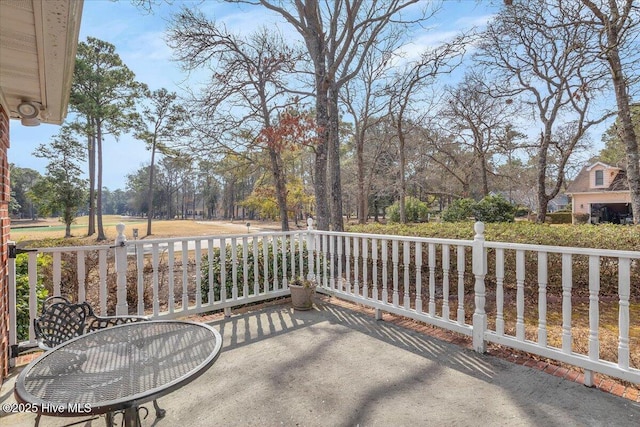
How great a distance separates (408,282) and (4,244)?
11.9 feet

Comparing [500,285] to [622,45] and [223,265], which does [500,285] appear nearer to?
[223,265]

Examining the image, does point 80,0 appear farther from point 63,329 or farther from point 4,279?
point 4,279

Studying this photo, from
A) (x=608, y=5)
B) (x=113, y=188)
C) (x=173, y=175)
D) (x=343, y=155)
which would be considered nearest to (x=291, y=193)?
(x=343, y=155)

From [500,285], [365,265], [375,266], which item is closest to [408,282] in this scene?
[375,266]

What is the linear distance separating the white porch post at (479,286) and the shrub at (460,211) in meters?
8.98

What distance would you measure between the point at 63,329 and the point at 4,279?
0.95 meters

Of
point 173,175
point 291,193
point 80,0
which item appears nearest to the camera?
point 80,0

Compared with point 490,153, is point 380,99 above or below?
above

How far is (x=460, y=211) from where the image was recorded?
12.0m

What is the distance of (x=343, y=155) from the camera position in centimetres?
2653

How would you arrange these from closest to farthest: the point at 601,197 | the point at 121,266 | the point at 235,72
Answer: the point at 121,266, the point at 235,72, the point at 601,197

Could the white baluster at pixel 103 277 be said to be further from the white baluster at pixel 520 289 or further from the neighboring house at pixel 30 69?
the white baluster at pixel 520 289

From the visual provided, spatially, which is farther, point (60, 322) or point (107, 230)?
point (107, 230)

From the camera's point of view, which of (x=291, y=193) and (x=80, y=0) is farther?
(x=291, y=193)
